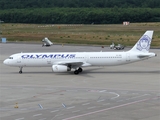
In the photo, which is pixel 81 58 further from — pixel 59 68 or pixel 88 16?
pixel 88 16

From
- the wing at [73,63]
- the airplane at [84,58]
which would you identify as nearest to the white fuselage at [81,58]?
the airplane at [84,58]

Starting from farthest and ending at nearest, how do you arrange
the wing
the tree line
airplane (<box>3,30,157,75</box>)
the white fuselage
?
the tree line, the white fuselage, airplane (<box>3,30,157,75</box>), the wing

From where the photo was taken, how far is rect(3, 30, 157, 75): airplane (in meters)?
64.1

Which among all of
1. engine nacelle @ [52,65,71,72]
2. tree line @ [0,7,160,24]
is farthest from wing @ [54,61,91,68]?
tree line @ [0,7,160,24]

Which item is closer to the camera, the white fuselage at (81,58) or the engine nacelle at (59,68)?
the engine nacelle at (59,68)

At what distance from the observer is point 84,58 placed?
64938 millimetres

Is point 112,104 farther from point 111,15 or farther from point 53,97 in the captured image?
point 111,15

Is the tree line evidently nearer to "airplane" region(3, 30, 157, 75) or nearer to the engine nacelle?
"airplane" region(3, 30, 157, 75)

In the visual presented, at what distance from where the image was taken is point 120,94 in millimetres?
47219

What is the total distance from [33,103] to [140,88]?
14147 mm

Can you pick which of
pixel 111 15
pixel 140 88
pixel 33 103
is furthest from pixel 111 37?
pixel 33 103

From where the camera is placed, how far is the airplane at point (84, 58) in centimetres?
6406

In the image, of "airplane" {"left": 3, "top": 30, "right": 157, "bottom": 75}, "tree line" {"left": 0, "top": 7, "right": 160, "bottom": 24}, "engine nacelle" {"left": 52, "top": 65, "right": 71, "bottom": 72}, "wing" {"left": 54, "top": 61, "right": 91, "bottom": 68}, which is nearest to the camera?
"engine nacelle" {"left": 52, "top": 65, "right": 71, "bottom": 72}

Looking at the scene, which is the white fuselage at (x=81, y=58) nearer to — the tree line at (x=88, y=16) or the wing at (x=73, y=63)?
the wing at (x=73, y=63)
